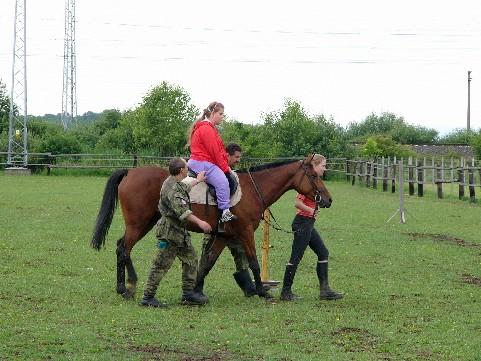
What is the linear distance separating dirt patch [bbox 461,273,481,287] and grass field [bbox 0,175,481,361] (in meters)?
0.04

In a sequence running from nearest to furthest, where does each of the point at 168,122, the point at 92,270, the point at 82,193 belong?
the point at 92,270
the point at 82,193
the point at 168,122

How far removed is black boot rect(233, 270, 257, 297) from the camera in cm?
1068

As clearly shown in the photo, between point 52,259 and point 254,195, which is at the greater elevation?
point 254,195

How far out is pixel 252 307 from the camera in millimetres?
9953

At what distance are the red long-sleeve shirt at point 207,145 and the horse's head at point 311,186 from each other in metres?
1.05

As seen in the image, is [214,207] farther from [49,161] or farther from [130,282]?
[49,161]

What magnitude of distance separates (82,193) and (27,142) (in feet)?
60.1

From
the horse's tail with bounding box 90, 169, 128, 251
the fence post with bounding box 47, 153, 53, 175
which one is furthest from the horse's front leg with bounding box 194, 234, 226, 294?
the fence post with bounding box 47, 153, 53, 175

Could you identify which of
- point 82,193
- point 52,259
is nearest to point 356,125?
point 82,193

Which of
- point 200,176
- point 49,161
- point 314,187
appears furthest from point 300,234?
point 49,161

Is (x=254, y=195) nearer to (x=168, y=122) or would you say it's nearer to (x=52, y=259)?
(x=52, y=259)

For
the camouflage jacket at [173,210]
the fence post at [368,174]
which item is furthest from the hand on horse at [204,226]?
the fence post at [368,174]

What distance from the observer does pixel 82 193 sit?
1219 inches

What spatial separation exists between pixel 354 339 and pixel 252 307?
1.95 m
